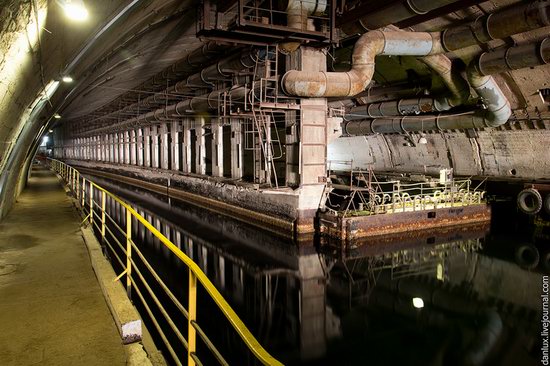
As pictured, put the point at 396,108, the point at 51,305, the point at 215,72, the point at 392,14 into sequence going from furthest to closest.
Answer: the point at 396,108 < the point at 215,72 < the point at 392,14 < the point at 51,305

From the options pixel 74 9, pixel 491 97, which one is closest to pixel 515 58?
pixel 491 97

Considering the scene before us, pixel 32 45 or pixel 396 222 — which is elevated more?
pixel 32 45

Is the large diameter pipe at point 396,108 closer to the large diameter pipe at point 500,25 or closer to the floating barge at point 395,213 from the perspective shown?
the floating barge at point 395,213

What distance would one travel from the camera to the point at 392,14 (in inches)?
369

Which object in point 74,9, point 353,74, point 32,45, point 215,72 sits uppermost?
point 215,72

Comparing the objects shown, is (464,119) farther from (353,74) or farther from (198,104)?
(198,104)

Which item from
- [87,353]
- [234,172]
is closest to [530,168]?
[234,172]

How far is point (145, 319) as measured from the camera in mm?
6285

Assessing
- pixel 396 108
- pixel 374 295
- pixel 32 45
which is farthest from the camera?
pixel 396 108

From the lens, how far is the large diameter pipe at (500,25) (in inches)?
328

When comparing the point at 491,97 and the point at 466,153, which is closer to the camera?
the point at 491,97

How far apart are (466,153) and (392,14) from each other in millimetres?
9015

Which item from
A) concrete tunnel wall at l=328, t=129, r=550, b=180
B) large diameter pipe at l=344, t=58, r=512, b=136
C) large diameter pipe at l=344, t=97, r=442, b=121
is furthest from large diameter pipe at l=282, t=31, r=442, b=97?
concrete tunnel wall at l=328, t=129, r=550, b=180

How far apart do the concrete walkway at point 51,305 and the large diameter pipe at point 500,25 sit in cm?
961
